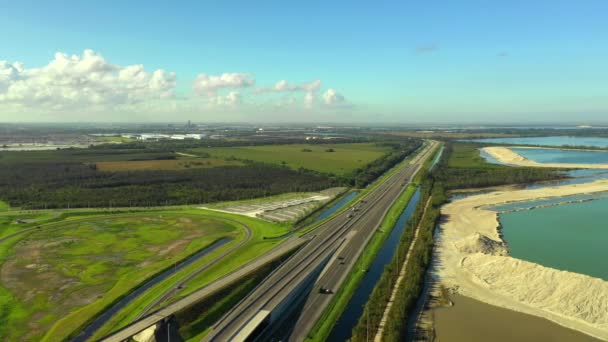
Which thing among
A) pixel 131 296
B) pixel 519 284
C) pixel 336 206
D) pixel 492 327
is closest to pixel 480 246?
pixel 519 284

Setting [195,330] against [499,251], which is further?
[499,251]

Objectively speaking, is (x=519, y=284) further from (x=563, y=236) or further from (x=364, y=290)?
(x=563, y=236)

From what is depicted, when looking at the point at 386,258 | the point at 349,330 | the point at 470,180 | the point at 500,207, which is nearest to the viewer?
the point at 349,330

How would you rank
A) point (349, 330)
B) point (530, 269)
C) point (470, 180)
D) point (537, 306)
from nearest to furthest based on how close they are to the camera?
1. point (349, 330)
2. point (537, 306)
3. point (530, 269)
4. point (470, 180)

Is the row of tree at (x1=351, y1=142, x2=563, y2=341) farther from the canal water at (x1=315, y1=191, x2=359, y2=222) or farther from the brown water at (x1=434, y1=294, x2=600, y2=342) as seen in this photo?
the canal water at (x1=315, y1=191, x2=359, y2=222)

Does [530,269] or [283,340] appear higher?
[530,269]

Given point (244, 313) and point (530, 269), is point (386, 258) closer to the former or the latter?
point (530, 269)

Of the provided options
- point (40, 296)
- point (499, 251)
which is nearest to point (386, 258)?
point (499, 251)

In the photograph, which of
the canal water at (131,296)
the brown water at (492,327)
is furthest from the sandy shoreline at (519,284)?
the canal water at (131,296)
